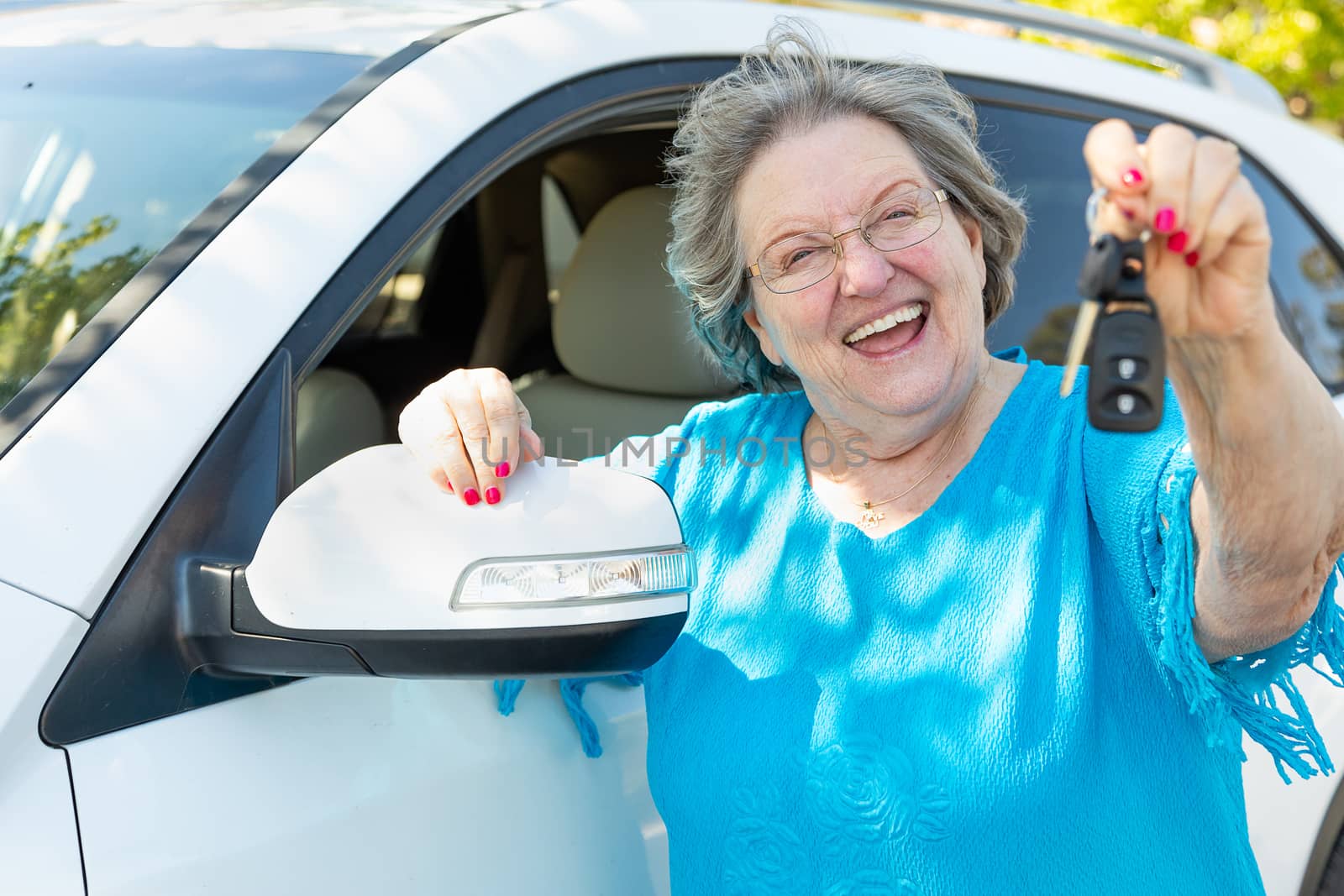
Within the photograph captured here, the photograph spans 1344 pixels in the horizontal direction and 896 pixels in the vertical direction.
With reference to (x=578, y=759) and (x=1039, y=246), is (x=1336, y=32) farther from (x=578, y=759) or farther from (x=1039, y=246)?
(x=578, y=759)

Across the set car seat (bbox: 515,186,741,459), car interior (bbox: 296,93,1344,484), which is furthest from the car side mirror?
car seat (bbox: 515,186,741,459)

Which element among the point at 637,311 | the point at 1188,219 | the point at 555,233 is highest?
the point at 555,233

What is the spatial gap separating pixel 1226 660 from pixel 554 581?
0.70m

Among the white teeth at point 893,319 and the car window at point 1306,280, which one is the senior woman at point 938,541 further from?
the car window at point 1306,280

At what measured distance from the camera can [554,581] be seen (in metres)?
1.04

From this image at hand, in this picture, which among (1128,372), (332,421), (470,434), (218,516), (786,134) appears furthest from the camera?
(332,421)

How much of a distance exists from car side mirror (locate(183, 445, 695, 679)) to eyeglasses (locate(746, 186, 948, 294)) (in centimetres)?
59

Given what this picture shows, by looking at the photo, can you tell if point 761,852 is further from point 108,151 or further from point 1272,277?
point 1272,277

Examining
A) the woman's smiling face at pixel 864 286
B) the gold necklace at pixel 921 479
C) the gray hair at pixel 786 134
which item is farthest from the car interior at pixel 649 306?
the gold necklace at pixel 921 479

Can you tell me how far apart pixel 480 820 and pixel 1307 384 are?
0.89 metres

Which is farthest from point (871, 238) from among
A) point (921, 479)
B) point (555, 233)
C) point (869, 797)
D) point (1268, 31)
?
point (1268, 31)

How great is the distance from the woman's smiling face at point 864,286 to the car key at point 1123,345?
2.18ft

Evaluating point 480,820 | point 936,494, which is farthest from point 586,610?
point 936,494

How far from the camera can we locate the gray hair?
1665 mm
